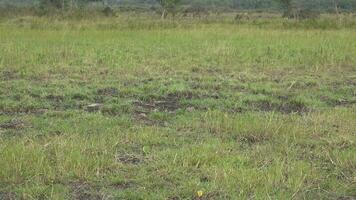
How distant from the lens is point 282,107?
353 inches

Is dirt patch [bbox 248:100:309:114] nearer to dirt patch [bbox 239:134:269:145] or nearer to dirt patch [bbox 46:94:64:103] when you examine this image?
dirt patch [bbox 239:134:269:145]

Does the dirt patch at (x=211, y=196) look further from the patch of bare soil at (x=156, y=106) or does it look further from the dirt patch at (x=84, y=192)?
the patch of bare soil at (x=156, y=106)

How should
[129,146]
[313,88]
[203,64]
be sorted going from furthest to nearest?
[203,64], [313,88], [129,146]

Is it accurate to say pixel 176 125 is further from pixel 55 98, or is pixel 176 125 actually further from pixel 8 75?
pixel 8 75

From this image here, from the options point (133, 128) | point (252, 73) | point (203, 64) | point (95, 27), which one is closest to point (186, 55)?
point (203, 64)

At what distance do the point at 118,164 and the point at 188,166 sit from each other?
2.40 feet

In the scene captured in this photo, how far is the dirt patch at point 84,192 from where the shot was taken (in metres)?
4.82

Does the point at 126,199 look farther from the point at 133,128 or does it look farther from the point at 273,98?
the point at 273,98

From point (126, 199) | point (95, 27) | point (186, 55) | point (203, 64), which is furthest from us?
point (95, 27)

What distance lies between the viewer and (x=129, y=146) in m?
6.23

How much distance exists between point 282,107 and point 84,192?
16.1 feet

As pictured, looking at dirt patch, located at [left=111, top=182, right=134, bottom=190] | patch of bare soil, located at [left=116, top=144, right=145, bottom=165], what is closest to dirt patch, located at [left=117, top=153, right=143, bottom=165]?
patch of bare soil, located at [left=116, top=144, right=145, bottom=165]

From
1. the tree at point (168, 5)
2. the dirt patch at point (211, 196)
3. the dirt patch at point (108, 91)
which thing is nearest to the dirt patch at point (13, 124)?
the dirt patch at point (108, 91)

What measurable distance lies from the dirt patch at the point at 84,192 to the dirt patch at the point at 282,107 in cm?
429
